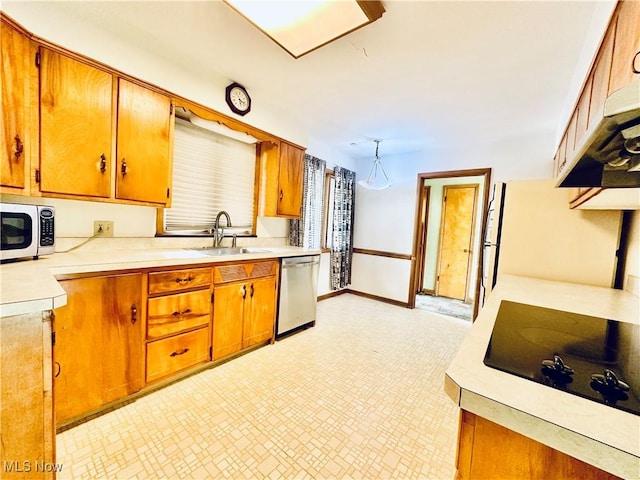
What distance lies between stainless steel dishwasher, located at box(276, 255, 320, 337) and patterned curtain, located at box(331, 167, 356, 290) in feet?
4.03

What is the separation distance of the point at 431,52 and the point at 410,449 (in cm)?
248

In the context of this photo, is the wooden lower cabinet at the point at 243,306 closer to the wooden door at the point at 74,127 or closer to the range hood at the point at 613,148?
the wooden door at the point at 74,127

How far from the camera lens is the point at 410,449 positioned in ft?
4.80

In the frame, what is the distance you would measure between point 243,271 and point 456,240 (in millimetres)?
4105

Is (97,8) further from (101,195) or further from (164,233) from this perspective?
(164,233)

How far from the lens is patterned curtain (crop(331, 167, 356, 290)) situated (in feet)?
13.5

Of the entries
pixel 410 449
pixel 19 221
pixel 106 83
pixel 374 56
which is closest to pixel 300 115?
pixel 374 56

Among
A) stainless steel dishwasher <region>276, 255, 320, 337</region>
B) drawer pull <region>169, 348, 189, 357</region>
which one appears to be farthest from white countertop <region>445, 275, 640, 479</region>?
stainless steel dishwasher <region>276, 255, 320, 337</region>

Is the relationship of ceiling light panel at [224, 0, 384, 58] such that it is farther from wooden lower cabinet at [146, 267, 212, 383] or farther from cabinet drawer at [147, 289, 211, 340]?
cabinet drawer at [147, 289, 211, 340]

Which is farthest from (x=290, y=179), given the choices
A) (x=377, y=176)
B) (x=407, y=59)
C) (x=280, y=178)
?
(x=377, y=176)

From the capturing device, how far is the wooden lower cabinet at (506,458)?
516mm

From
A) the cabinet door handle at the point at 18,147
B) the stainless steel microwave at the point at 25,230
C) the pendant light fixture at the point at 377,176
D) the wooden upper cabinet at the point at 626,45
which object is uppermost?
the pendant light fixture at the point at 377,176

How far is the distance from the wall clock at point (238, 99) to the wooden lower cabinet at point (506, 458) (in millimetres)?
2647

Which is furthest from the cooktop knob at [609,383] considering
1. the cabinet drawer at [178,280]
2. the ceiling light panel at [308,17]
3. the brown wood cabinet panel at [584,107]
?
the cabinet drawer at [178,280]
